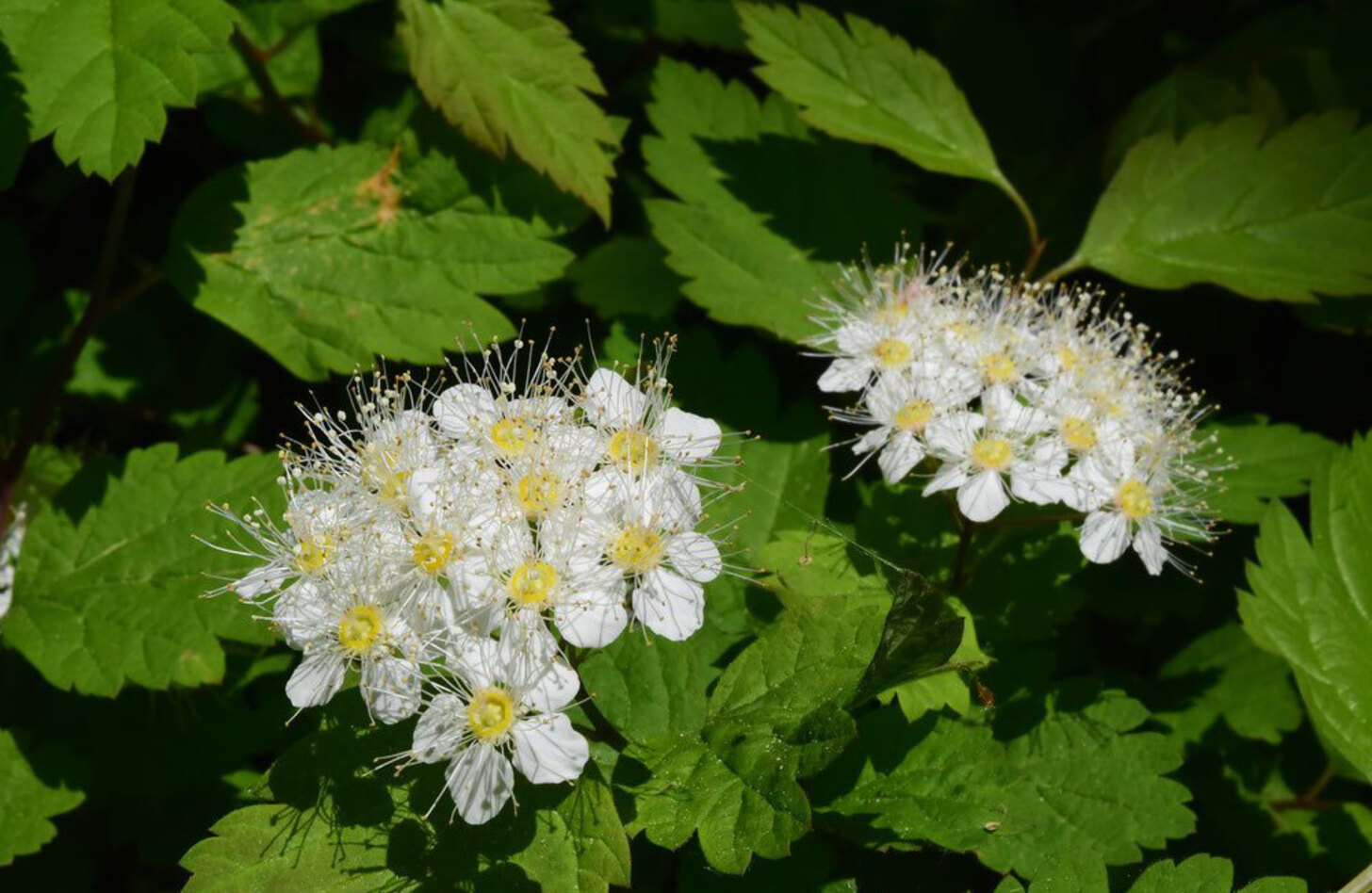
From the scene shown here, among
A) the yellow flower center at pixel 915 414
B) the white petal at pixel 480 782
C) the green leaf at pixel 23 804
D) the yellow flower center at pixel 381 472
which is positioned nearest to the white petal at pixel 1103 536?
the yellow flower center at pixel 915 414

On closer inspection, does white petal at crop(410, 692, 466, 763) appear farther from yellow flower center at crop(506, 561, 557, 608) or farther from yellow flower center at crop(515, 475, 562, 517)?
yellow flower center at crop(515, 475, 562, 517)

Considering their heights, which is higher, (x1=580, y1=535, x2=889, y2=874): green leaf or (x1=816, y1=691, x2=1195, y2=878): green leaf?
(x1=580, y1=535, x2=889, y2=874): green leaf

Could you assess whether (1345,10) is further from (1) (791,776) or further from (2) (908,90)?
(1) (791,776)

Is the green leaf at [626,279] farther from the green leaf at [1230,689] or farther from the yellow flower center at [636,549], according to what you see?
the green leaf at [1230,689]

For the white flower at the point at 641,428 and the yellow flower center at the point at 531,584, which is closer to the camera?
the yellow flower center at the point at 531,584

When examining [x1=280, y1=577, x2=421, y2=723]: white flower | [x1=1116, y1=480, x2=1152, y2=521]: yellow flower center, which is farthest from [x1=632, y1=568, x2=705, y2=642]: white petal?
[x1=1116, y1=480, x2=1152, y2=521]: yellow flower center

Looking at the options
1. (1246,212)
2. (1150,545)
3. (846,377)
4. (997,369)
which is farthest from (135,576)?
(1246,212)

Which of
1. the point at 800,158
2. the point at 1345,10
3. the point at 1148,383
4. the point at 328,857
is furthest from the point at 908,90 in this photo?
the point at 328,857
